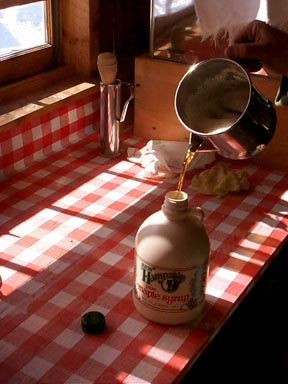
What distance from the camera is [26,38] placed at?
1711 millimetres

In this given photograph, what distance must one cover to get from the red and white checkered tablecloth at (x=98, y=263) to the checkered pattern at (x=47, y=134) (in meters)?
0.04

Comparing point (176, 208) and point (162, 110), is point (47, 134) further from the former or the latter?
point (176, 208)

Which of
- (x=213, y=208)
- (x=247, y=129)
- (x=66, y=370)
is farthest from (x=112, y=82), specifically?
(x=66, y=370)

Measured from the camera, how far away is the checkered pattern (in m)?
1.54

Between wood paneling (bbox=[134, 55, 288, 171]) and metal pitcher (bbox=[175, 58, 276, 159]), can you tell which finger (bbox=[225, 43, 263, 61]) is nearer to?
metal pitcher (bbox=[175, 58, 276, 159])

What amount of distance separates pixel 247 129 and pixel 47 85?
858 mm

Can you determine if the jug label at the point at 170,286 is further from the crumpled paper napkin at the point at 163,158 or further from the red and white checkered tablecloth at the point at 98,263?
the crumpled paper napkin at the point at 163,158

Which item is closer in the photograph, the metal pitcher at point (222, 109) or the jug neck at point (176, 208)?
the jug neck at point (176, 208)

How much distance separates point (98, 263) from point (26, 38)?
0.82m

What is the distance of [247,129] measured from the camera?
3.54 ft

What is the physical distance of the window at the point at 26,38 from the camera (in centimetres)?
162

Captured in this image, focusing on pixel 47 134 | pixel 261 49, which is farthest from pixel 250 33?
pixel 47 134

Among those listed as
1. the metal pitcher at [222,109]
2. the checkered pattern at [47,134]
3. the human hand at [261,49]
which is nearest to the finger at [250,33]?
the human hand at [261,49]

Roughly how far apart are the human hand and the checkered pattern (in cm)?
65
